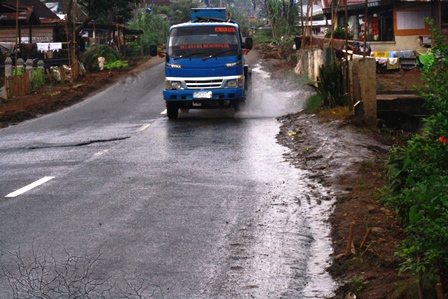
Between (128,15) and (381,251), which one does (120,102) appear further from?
(128,15)

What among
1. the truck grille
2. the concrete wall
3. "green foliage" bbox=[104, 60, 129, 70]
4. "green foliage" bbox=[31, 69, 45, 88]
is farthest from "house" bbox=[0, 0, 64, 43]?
the concrete wall

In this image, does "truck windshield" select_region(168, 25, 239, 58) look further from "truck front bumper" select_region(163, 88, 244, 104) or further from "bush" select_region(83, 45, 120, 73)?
"bush" select_region(83, 45, 120, 73)

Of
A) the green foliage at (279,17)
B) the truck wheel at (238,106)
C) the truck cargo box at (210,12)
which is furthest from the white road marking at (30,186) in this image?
the green foliage at (279,17)

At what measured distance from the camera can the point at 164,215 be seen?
8.84 metres

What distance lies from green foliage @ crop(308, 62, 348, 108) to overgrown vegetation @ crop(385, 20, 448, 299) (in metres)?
10.4

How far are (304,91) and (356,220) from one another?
17.7 metres

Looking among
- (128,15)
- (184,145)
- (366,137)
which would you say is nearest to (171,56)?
(184,145)

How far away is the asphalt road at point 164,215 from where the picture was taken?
6473 mm

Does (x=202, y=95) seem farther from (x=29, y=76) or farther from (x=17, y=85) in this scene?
(x=29, y=76)

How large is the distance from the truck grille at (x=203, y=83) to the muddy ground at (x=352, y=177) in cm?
184

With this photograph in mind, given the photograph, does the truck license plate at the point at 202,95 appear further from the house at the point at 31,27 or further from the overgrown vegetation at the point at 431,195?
the house at the point at 31,27

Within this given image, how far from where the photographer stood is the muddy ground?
6414mm

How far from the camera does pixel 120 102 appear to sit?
2655 cm

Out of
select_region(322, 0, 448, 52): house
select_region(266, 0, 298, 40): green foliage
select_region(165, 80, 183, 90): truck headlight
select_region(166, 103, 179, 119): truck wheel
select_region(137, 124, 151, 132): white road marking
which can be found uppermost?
select_region(266, 0, 298, 40): green foliage
